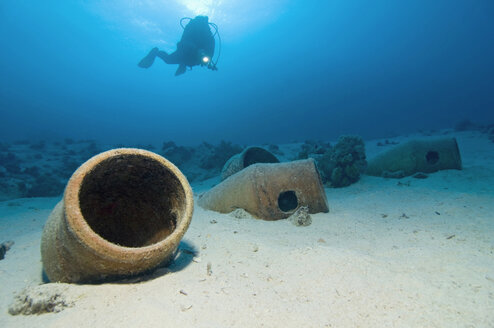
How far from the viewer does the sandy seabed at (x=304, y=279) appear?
1.58 m

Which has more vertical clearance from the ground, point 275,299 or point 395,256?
point 275,299

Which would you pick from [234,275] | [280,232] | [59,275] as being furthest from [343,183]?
[59,275]

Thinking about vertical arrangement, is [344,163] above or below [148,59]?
below

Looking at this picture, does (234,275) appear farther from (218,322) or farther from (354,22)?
(354,22)

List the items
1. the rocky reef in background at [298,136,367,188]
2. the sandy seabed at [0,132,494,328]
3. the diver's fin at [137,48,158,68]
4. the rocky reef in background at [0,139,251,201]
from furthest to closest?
the diver's fin at [137,48,158,68], the rocky reef in background at [0,139,251,201], the rocky reef in background at [298,136,367,188], the sandy seabed at [0,132,494,328]

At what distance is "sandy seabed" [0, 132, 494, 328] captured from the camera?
1.58m

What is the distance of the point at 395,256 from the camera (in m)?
2.60

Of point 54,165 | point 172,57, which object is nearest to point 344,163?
point 172,57

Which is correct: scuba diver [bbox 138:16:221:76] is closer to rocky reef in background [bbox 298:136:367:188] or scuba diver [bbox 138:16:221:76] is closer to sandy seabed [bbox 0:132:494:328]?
rocky reef in background [bbox 298:136:367:188]

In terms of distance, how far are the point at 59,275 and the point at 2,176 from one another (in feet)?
39.4

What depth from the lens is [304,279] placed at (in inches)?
83.7

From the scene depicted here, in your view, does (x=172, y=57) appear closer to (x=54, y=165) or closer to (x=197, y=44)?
(x=197, y=44)

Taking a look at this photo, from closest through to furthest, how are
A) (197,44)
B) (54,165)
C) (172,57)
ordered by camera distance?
(54,165), (197,44), (172,57)

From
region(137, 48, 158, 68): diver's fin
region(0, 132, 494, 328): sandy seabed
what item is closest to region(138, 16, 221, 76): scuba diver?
region(137, 48, 158, 68): diver's fin
